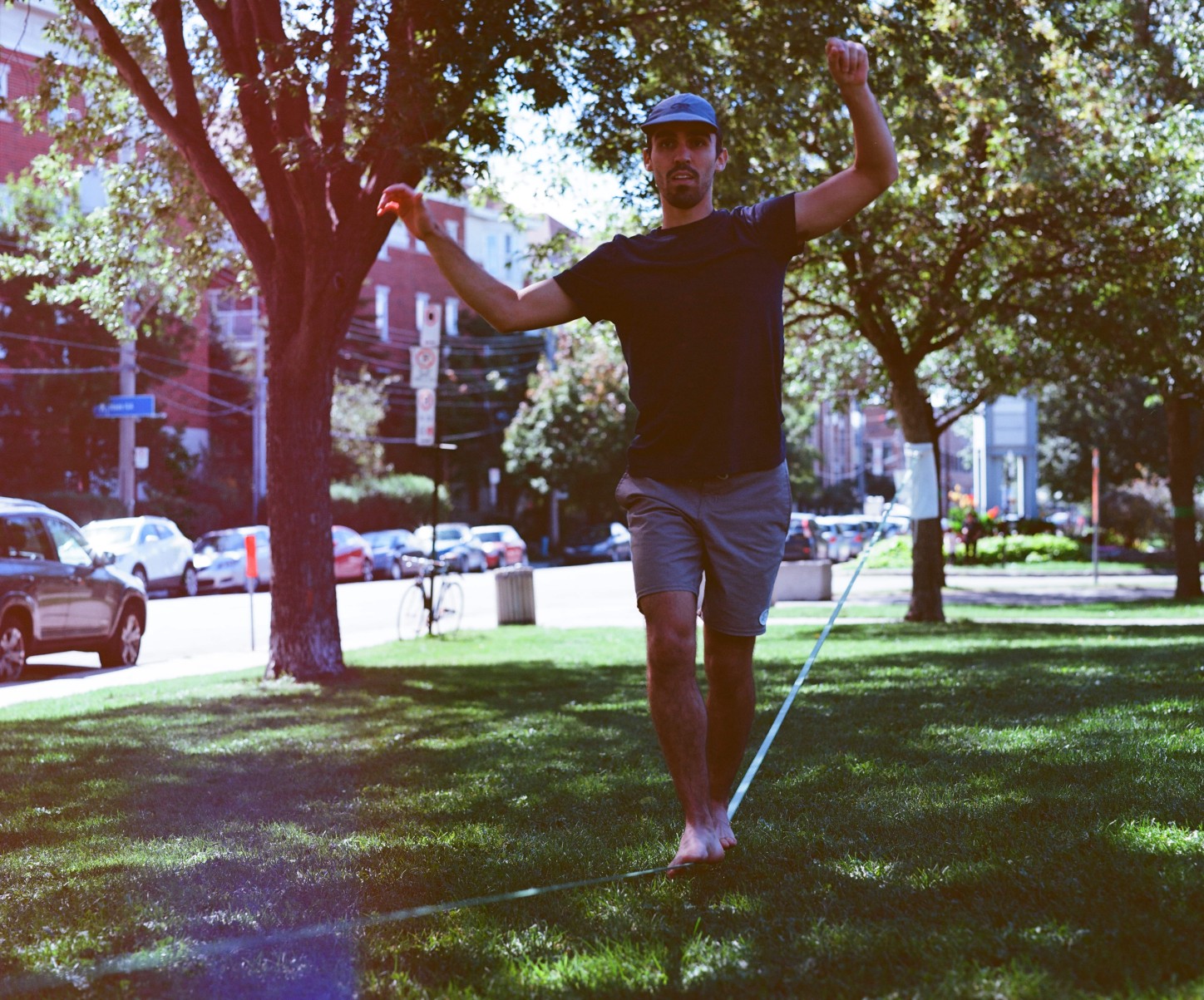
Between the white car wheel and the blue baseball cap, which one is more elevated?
the blue baseball cap

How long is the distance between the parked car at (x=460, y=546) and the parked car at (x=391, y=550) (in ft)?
1.37

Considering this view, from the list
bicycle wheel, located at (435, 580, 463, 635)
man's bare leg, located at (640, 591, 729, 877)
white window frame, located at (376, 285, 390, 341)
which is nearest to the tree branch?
bicycle wheel, located at (435, 580, 463, 635)

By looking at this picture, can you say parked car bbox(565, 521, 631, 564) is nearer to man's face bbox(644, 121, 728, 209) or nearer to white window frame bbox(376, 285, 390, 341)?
white window frame bbox(376, 285, 390, 341)

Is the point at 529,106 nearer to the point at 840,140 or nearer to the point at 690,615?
the point at 840,140

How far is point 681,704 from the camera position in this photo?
163 inches

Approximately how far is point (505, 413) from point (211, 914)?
5289 centimetres

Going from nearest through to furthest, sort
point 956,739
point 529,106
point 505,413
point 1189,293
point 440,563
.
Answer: point 956,739, point 529,106, point 1189,293, point 440,563, point 505,413

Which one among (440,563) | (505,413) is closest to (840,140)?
(440,563)

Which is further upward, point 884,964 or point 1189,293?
point 1189,293

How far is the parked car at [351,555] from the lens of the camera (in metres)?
35.2

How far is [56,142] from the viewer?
1459 centimetres

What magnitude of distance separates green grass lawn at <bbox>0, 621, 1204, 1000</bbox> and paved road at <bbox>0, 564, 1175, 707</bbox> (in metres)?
5.58

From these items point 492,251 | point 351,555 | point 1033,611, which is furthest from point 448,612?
point 492,251

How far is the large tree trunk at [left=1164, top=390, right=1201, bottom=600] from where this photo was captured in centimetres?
2362
